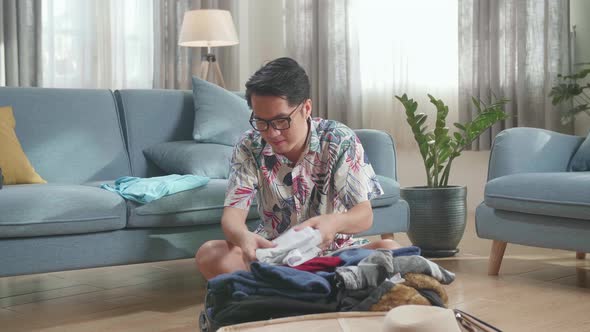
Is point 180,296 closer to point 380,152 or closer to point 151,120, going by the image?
point 151,120

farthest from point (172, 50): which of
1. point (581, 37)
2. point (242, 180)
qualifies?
point (242, 180)

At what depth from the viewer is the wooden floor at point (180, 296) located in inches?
87.7

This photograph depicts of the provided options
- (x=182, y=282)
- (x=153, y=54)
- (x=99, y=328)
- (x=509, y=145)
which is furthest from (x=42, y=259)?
(x=153, y=54)

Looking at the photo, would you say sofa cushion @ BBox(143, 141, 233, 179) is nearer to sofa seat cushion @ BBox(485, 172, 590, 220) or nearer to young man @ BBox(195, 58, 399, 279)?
young man @ BBox(195, 58, 399, 279)

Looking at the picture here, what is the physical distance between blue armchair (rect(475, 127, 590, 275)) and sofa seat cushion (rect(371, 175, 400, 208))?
0.33 m

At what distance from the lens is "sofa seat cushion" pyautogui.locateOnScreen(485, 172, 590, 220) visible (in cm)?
250

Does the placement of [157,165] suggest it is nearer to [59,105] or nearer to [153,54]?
[59,105]

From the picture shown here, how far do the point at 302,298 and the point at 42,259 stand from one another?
128 cm

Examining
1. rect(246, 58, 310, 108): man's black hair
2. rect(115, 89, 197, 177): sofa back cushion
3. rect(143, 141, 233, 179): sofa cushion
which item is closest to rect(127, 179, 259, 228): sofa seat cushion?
rect(143, 141, 233, 179): sofa cushion

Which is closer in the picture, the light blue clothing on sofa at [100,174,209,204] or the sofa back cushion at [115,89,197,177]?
the light blue clothing on sofa at [100,174,209,204]

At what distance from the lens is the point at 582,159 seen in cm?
298

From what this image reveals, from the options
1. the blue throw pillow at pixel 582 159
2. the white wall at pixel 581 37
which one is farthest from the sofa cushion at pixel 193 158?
the white wall at pixel 581 37

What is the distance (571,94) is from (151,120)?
2.20m

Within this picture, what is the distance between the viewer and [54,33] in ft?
16.3
